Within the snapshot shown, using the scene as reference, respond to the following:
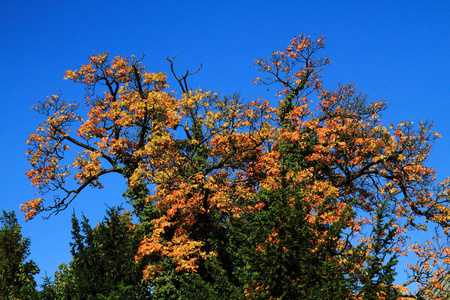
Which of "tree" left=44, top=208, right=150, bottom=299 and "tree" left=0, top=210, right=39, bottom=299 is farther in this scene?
"tree" left=0, top=210, right=39, bottom=299

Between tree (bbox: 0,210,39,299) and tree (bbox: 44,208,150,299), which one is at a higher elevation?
tree (bbox: 0,210,39,299)

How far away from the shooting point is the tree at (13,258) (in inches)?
1294

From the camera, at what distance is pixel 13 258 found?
33.8 meters

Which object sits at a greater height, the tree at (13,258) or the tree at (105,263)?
the tree at (13,258)

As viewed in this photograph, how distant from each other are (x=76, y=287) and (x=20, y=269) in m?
18.7

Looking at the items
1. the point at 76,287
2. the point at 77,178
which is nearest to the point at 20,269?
the point at 77,178

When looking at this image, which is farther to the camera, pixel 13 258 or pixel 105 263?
pixel 13 258

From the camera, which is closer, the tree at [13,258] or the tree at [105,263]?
the tree at [105,263]

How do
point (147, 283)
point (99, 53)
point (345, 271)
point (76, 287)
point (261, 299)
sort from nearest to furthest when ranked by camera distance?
point (345, 271) < point (261, 299) < point (76, 287) < point (147, 283) < point (99, 53)

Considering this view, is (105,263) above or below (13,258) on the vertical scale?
below

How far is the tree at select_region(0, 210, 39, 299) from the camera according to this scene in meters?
32.9

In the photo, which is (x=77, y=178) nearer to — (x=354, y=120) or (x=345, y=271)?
(x=354, y=120)

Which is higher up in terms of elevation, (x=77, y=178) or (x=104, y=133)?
(x=104, y=133)

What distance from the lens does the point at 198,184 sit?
2872cm
